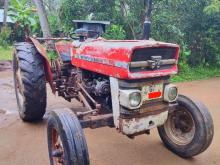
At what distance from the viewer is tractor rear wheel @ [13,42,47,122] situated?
500 cm

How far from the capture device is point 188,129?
4469 mm

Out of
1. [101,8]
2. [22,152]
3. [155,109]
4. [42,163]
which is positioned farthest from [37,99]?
[101,8]

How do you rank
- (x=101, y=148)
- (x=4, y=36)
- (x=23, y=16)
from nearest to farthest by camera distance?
(x=101, y=148), (x=23, y=16), (x=4, y=36)

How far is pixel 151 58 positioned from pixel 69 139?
1.29 meters

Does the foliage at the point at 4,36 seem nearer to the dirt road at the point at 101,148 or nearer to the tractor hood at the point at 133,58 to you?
the dirt road at the point at 101,148

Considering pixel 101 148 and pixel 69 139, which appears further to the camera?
pixel 101 148

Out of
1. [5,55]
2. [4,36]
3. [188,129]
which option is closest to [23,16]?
[4,36]

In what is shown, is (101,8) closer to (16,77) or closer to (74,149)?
(16,77)

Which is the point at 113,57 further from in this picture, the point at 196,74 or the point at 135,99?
the point at 196,74

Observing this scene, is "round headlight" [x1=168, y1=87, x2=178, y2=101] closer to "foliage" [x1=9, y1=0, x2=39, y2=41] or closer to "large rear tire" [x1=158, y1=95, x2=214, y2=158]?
"large rear tire" [x1=158, y1=95, x2=214, y2=158]

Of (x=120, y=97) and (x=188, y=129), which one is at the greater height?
(x=120, y=97)

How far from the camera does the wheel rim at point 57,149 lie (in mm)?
3620

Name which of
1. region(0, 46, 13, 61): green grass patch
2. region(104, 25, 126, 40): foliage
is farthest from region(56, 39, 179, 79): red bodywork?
region(0, 46, 13, 61): green grass patch

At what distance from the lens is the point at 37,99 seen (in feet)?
16.8
